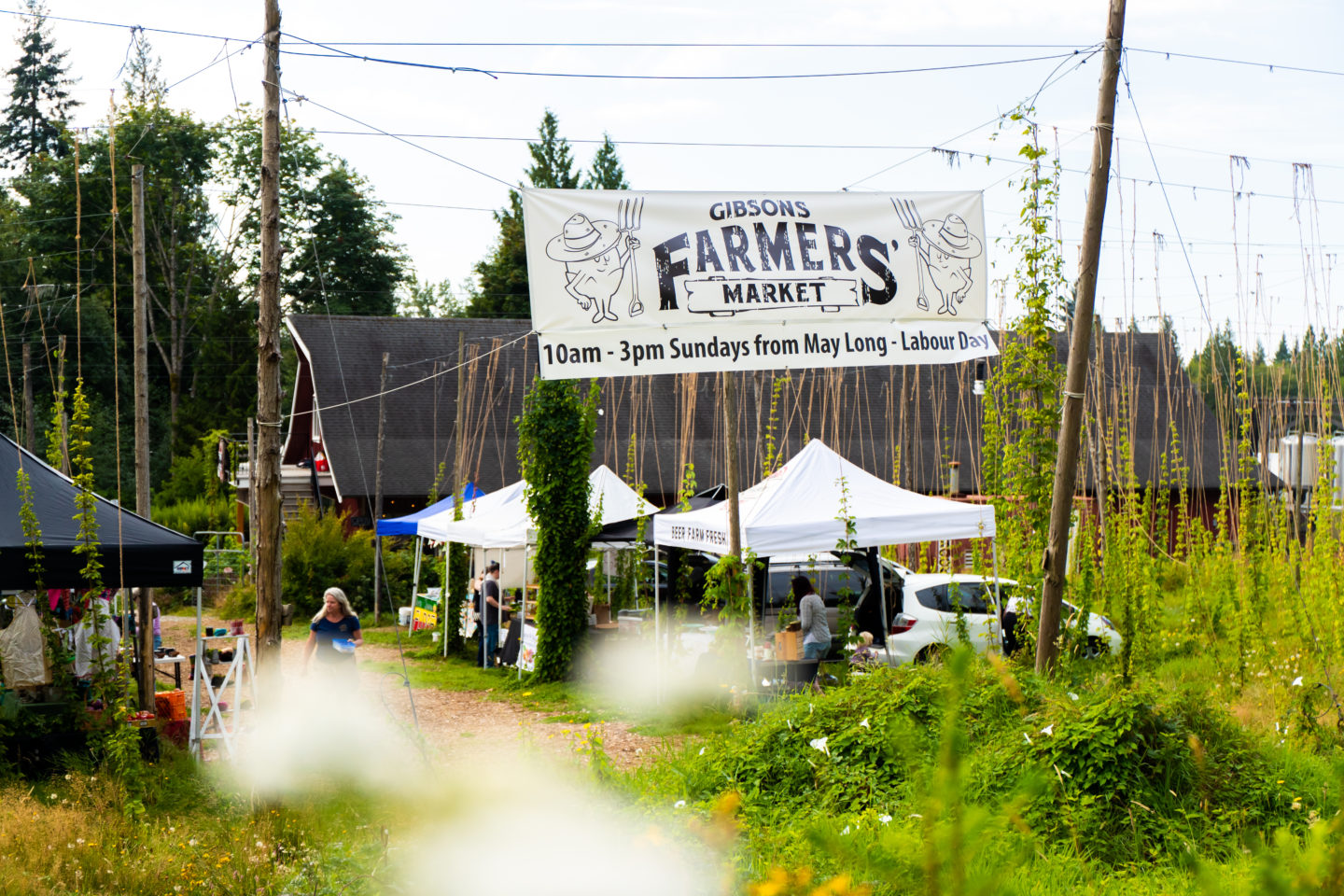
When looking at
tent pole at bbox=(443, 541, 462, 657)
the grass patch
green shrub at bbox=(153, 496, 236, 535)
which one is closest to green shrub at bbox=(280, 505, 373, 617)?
tent pole at bbox=(443, 541, 462, 657)

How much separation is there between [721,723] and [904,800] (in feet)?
14.5

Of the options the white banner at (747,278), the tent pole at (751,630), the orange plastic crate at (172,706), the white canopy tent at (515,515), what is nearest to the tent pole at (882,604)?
the tent pole at (751,630)

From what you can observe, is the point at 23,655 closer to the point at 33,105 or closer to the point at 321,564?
the point at 321,564

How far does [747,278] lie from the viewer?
856cm

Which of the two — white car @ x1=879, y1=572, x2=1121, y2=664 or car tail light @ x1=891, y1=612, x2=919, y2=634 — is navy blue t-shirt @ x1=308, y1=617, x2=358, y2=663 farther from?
car tail light @ x1=891, y1=612, x2=919, y2=634

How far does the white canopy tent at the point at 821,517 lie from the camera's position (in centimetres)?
1117

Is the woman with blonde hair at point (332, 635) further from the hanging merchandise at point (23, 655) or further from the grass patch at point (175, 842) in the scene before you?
the grass patch at point (175, 842)

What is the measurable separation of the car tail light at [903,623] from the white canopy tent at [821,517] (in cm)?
57

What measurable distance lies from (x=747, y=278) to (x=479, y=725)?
5.48 meters

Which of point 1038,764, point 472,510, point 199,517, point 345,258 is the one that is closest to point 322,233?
point 345,258

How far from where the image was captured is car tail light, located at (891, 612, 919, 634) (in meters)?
13.0

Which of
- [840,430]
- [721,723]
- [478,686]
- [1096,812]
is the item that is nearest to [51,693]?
[478,686]

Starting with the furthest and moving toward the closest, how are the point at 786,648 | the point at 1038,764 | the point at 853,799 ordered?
the point at 786,648 → the point at 853,799 → the point at 1038,764

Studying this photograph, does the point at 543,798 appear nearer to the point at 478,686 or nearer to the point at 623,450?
the point at 478,686
